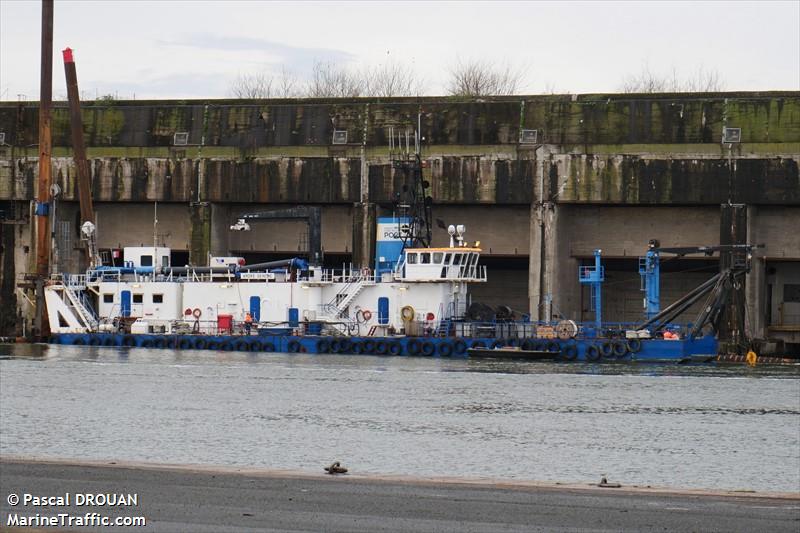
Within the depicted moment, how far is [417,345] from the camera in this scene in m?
48.0

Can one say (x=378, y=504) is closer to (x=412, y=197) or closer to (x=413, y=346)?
(x=413, y=346)

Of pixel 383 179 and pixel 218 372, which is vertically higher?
pixel 383 179

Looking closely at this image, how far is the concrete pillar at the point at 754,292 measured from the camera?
51.5 meters

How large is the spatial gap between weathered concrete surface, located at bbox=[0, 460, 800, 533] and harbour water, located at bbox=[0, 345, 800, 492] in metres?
5.22

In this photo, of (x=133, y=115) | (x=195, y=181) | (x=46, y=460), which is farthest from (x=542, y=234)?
(x=46, y=460)

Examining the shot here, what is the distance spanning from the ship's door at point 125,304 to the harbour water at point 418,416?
4.65m

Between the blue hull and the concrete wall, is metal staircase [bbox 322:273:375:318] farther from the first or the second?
the concrete wall

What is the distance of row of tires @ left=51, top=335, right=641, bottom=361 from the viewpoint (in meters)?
46.2

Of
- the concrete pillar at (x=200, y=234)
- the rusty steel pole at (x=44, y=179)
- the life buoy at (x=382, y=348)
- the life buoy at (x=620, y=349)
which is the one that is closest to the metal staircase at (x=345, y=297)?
the life buoy at (x=382, y=348)

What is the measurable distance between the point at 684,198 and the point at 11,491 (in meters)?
40.6

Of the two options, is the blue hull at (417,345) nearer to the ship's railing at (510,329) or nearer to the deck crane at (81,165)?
the ship's railing at (510,329)

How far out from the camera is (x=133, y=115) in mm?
61344

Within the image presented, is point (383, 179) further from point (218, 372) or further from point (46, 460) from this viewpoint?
point (46, 460)

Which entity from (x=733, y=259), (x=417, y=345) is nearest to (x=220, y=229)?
(x=417, y=345)
